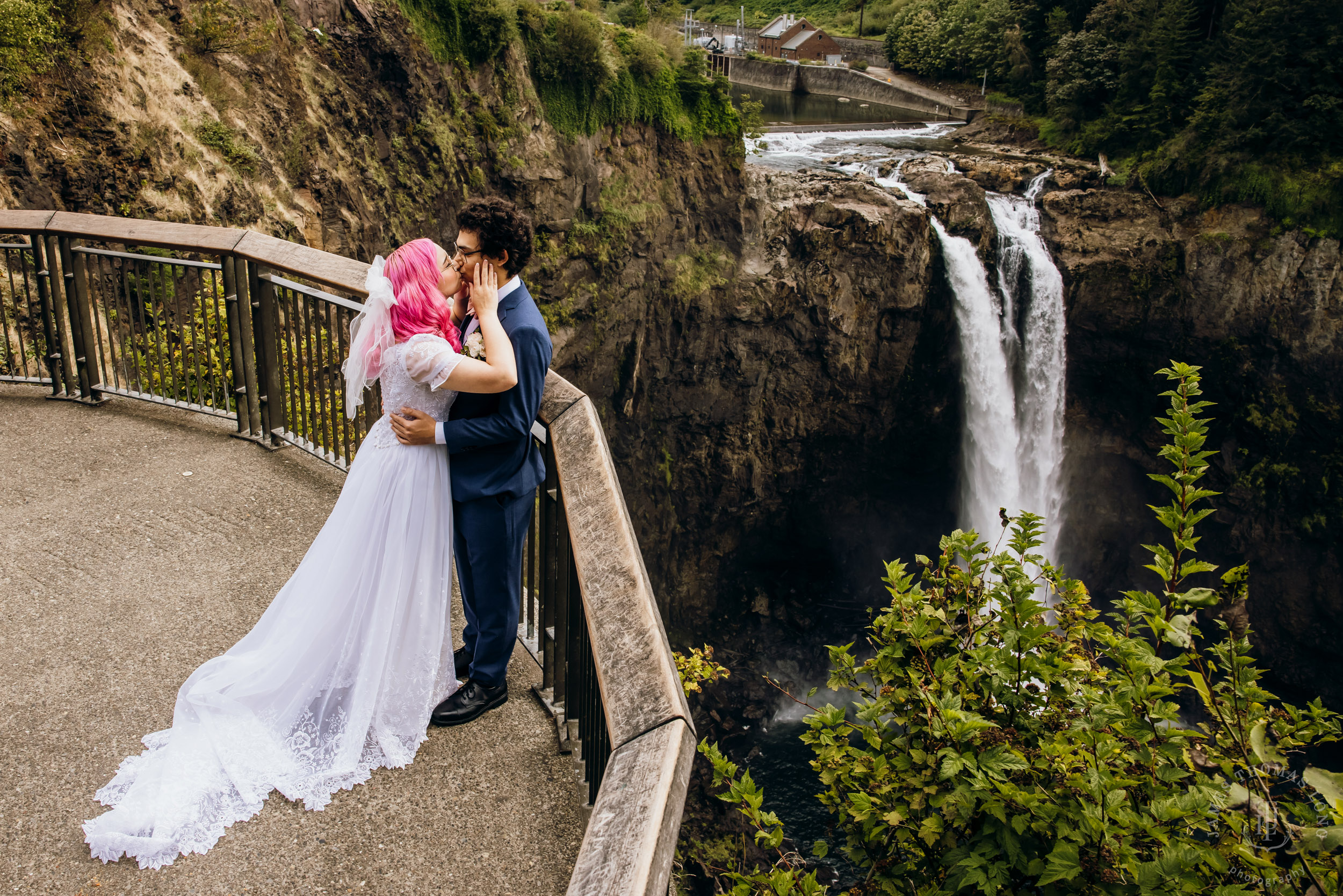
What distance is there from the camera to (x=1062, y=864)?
234 centimetres

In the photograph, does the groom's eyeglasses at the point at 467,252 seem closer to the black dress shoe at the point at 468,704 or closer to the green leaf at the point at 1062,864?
the black dress shoe at the point at 468,704

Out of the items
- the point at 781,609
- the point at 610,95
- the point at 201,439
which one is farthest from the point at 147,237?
the point at 781,609

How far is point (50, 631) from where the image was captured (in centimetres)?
353

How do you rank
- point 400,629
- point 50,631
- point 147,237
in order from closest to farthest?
1. point 400,629
2. point 50,631
3. point 147,237

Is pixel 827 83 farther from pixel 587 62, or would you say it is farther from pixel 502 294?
pixel 502 294

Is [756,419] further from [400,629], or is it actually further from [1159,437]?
[400,629]

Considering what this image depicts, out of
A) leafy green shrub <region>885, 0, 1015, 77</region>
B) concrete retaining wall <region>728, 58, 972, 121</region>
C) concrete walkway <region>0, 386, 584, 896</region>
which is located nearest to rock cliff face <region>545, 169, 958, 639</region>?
concrete walkway <region>0, 386, 584, 896</region>

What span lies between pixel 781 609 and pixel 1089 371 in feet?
33.7

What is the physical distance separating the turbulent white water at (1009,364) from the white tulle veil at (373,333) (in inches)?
765

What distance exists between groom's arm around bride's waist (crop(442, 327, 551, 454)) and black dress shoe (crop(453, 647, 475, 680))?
2.97 feet

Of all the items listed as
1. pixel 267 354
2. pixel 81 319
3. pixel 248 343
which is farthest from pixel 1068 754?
pixel 81 319

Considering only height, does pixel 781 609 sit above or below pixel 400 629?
below

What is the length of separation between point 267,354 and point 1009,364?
64.2ft

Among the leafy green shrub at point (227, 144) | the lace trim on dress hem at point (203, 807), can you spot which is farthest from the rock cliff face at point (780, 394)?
the lace trim on dress hem at point (203, 807)
